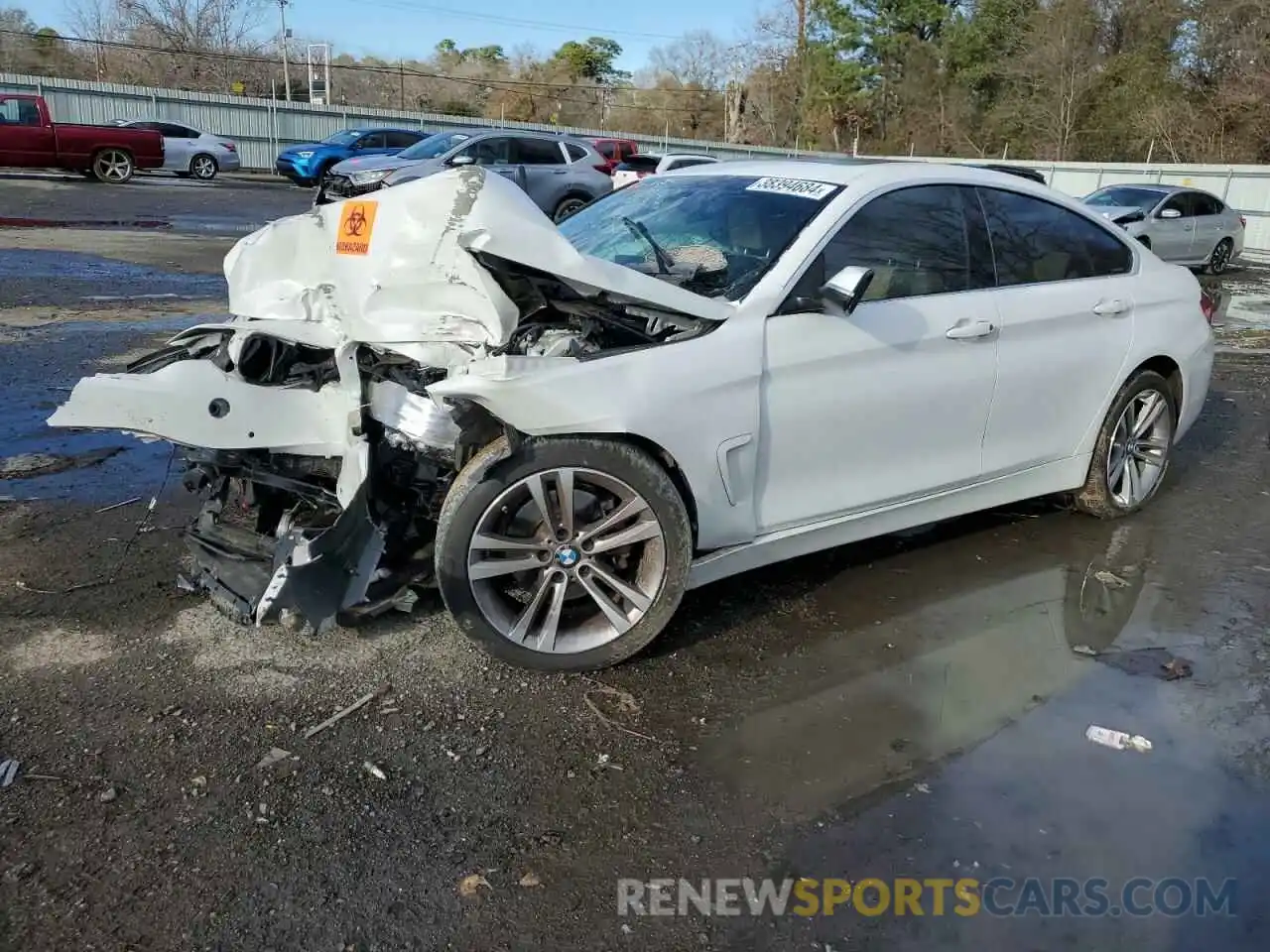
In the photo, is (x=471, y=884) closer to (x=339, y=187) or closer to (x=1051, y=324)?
(x=1051, y=324)

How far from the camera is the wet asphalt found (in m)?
2.53

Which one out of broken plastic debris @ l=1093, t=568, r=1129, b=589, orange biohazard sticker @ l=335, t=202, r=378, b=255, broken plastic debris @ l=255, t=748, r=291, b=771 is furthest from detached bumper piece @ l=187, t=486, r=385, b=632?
broken plastic debris @ l=1093, t=568, r=1129, b=589

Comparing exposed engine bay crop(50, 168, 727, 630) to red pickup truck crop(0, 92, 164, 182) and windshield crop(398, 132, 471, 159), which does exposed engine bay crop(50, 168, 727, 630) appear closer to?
windshield crop(398, 132, 471, 159)

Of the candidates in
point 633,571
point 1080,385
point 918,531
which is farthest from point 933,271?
point 633,571

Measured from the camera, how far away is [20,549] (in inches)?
171

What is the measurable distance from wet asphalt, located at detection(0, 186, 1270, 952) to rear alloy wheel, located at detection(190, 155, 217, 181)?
26.9 meters

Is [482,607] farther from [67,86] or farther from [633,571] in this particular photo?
[67,86]

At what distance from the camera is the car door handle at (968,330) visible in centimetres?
426

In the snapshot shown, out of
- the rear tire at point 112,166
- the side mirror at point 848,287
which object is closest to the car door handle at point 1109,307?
the side mirror at point 848,287

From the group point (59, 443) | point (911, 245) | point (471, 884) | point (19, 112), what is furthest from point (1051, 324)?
point (19, 112)

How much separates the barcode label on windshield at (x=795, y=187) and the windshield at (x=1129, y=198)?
15.8 metres

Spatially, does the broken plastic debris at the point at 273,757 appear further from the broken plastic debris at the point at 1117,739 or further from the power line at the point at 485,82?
the power line at the point at 485,82

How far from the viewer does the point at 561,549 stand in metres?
3.53

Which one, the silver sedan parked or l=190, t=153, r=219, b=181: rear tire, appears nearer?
the silver sedan parked
